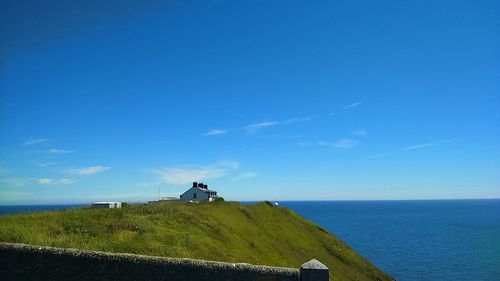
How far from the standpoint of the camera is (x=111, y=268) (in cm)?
1989

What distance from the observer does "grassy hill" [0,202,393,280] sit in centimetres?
2820

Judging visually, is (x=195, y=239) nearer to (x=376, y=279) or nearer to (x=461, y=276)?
(x=376, y=279)

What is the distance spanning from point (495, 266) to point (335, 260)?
42.7 metres

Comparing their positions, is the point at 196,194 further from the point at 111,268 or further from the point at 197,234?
the point at 111,268

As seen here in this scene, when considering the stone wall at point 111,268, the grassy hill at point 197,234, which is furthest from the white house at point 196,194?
the stone wall at point 111,268

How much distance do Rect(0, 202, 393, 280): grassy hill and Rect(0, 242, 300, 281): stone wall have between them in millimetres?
4744

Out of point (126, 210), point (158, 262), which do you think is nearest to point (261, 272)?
point (158, 262)

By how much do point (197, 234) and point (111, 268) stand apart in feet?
58.8

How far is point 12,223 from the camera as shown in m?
29.1

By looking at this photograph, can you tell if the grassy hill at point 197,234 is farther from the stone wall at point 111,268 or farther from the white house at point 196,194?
the white house at point 196,194

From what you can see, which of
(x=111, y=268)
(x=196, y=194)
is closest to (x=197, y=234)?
(x=111, y=268)

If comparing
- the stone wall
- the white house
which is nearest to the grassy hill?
the stone wall

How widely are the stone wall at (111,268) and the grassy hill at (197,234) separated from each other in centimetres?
474

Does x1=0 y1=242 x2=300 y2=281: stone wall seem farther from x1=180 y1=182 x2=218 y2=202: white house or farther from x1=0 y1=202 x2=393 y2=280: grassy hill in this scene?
x1=180 y1=182 x2=218 y2=202: white house
